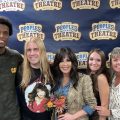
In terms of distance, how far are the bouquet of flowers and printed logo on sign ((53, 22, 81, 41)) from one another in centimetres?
89

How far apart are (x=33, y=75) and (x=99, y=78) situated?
1.79ft

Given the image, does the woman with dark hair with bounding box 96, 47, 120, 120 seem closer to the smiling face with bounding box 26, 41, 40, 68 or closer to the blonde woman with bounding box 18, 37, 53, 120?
the blonde woman with bounding box 18, 37, 53, 120

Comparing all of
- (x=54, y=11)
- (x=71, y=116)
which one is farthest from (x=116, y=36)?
(x=71, y=116)

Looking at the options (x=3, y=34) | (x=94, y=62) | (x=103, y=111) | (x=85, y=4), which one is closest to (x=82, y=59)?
(x=94, y=62)

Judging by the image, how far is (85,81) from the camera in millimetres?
2387

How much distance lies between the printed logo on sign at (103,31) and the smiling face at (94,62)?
39 centimetres

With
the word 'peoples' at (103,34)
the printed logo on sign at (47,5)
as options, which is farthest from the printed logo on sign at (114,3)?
the printed logo on sign at (47,5)

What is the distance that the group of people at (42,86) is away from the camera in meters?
2.31

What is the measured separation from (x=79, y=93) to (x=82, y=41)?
84 centimetres

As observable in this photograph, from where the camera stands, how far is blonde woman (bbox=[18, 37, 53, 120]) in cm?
234

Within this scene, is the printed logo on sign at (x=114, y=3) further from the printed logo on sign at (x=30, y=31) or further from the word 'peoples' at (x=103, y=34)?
the printed logo on sign at (x=30, y=31)

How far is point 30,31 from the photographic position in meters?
3.07

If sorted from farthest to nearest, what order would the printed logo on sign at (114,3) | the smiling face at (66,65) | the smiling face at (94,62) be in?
1. the printed logo on sign at (114,3)
2. the smiling face at (94,62)
3. the smiling face at (66,65)

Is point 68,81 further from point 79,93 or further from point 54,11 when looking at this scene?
point 54,11
